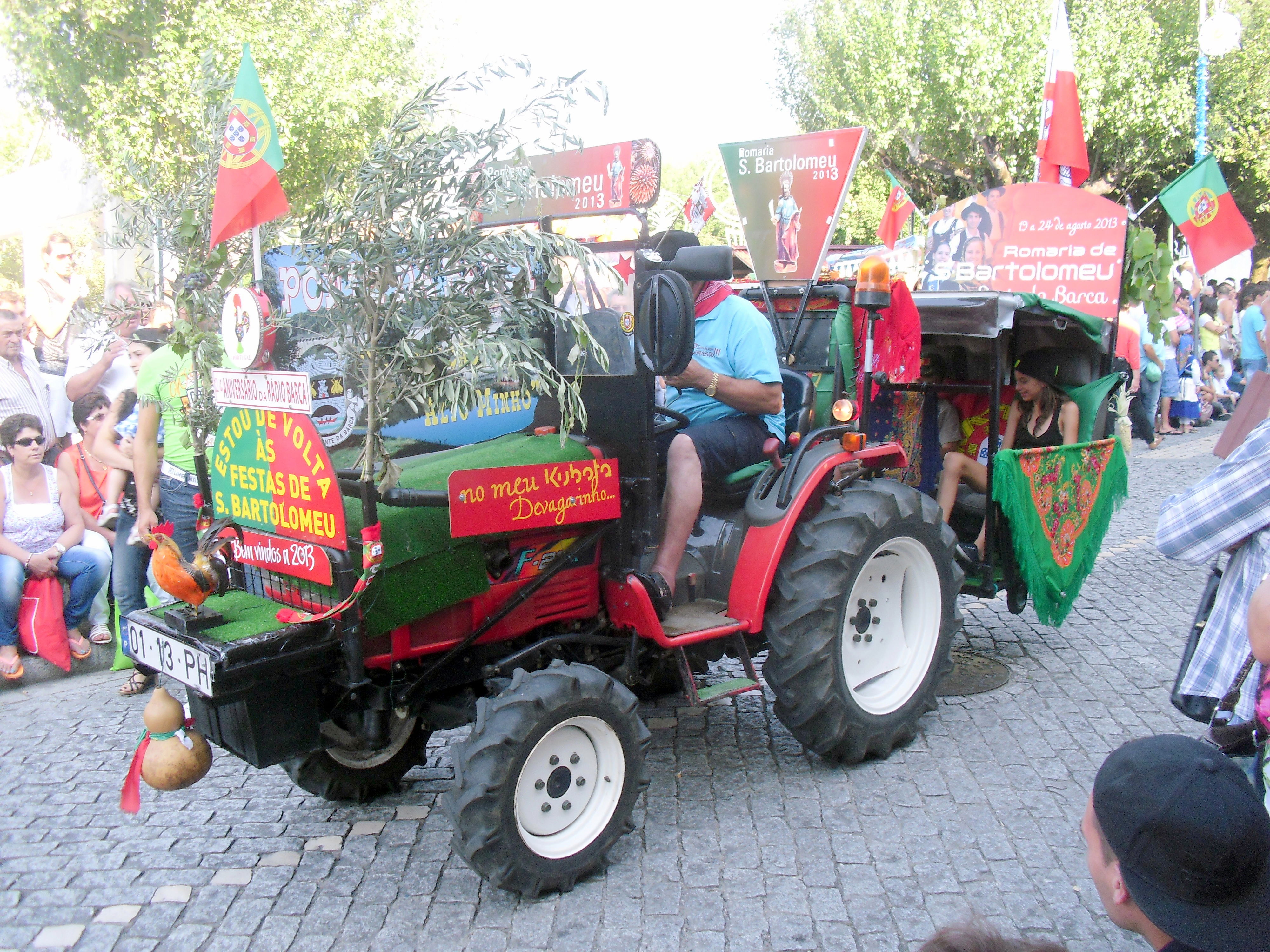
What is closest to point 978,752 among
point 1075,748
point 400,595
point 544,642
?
point 1075,748

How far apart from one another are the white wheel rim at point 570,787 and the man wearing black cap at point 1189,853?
194 cm

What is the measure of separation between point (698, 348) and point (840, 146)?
1.77m

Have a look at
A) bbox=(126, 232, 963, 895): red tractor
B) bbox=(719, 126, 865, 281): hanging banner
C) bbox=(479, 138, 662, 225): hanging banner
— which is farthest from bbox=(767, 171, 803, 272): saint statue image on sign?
bbox=(126, 232, 963, 895): red tractor

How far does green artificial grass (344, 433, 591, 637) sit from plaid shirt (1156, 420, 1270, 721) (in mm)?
1963

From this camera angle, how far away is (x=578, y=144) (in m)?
3.12

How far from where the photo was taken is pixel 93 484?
19.5ft

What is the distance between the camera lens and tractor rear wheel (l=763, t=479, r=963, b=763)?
3941 mm

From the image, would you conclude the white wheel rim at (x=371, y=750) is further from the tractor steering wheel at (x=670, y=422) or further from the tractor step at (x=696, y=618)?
the tractor steering wheel at (x=670, y=422)

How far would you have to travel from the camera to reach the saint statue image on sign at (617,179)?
585cm

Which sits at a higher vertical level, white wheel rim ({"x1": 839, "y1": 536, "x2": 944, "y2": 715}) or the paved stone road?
white wheel rim ({"x1": 839, "y1": 536, "x2": 944, "y2": 715})

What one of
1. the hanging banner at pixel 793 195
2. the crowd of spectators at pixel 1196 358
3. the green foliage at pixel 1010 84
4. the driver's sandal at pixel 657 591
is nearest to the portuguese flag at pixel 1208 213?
the crowd of spectators at pixel 1196 358

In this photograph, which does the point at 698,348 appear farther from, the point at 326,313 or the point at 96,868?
the point at 96,868

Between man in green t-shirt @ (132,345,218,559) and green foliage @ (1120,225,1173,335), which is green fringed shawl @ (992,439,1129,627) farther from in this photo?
man in green t-shirt @ (132,345,218,559)

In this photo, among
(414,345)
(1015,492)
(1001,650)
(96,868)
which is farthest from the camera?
(1001,650)
